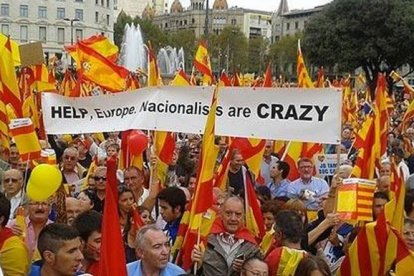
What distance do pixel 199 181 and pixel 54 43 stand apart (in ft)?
282

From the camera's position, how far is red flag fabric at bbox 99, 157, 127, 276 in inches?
158

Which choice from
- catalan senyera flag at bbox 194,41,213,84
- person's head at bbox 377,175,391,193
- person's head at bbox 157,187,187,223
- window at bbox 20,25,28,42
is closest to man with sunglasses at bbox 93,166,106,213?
person's head at bbox 157,187,187,223

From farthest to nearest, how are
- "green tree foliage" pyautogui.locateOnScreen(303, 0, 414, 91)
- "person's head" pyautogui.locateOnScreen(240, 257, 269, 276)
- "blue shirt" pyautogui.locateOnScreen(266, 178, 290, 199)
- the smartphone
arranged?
"green tree foliage" pyautogui.locateOnScreen(303, 0, 414, 91) < "blue shirt" pyautogui.locateOnScreen(266, 178, 290, 199) < the smartphone < "person's head" pyautogui.locateOnScreen(240, 257, 269, 276)

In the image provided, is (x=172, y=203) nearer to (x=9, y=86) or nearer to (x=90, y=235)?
(x=90, y=235)

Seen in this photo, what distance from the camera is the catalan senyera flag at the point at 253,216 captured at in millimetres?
5449

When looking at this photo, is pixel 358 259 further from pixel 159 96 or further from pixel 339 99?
pixel 159 96

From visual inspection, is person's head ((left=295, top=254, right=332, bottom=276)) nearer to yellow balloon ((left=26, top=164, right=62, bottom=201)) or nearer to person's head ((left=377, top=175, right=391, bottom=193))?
yellow balloon ((left=26, top=164, right=62, bottom=201))

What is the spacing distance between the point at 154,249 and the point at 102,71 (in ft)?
22.7

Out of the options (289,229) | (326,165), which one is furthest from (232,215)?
(326,165)

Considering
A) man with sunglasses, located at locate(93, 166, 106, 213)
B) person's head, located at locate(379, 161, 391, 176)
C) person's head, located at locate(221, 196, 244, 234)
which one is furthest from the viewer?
person's head, located at locate(379, 161, 391, 176)

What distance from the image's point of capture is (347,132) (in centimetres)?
1280

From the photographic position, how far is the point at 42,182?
4543 mm

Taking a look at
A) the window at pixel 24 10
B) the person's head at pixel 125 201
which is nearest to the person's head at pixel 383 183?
the person's head at pixel 125 201

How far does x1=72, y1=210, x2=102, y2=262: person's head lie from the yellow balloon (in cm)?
27
